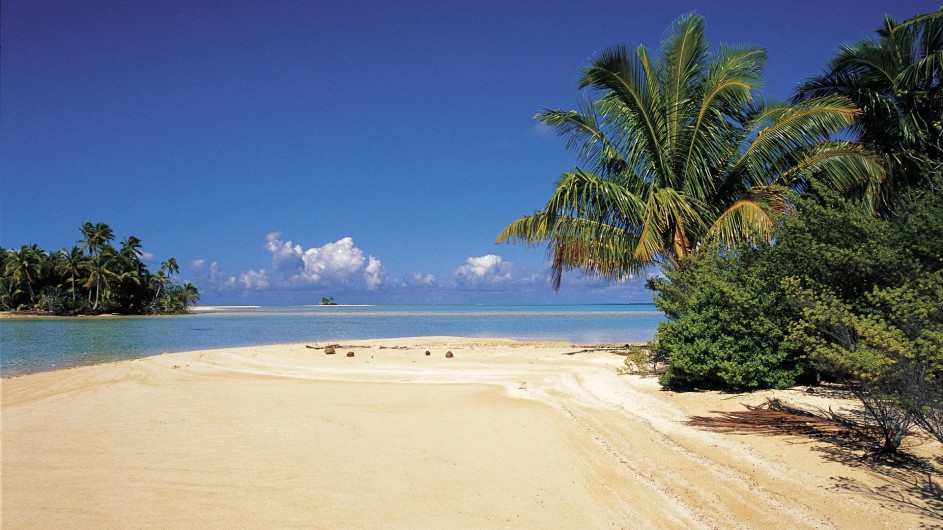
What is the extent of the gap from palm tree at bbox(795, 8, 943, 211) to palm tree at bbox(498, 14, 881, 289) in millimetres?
1070

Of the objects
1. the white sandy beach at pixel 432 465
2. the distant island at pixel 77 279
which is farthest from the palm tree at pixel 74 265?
the white sandy beach at pixel 432 465

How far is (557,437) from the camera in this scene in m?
6.21

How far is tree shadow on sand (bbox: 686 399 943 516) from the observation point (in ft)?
13.5

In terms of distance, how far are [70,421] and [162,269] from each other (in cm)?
9522

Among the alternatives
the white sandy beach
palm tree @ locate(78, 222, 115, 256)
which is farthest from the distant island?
the white sandy beach

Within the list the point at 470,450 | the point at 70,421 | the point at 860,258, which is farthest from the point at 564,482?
the point at 70,421

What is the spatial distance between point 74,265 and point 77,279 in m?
2.27

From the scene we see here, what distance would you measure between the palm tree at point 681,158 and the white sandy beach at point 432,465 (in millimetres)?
5161

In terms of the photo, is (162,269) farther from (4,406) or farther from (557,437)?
(557,437)

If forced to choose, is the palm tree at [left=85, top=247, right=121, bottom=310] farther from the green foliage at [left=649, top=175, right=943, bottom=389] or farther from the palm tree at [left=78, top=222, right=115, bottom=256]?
the green foliage at [left=649, top=175, right=943, bottom=389]

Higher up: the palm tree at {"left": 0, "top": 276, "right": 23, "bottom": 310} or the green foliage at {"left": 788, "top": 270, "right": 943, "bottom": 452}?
the palm tree at {"left": 0, "top": 276, "right": 23, "bottom": 310}

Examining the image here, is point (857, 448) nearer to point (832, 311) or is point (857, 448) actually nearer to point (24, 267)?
point (832, 311)

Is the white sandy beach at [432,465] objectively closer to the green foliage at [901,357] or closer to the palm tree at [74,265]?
the green foliage at [901,357]

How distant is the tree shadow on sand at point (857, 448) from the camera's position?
412cm
